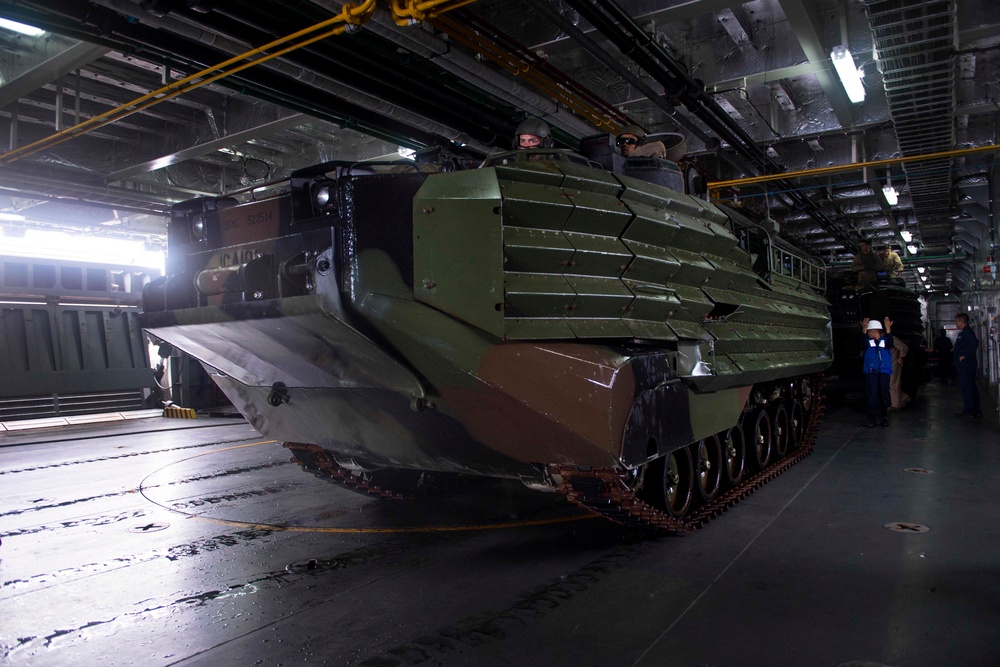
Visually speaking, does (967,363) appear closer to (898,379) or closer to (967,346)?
(967,346)

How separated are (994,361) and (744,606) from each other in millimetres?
12917

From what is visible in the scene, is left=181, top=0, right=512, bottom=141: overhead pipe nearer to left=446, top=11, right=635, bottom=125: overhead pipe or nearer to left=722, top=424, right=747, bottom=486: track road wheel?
left=446, top=11, right=635, bottom=125: overhead pipe

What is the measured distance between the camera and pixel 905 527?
5.18 m

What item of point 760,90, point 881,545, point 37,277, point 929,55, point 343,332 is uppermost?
point 760,90

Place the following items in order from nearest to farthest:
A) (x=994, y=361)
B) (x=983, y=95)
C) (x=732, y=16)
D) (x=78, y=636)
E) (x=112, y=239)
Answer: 1. (x=78, y=636)
2. (x=732, y=16)
3. (x=983, y=95)
4. (x=994, y=361)
5. (x=112, y=239)

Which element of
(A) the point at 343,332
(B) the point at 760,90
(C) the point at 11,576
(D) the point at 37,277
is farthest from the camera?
(D) the point at 37,277

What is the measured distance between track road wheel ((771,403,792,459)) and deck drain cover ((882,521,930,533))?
2410 mm

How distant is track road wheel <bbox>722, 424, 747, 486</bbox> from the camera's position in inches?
251

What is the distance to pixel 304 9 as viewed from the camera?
20.7ft

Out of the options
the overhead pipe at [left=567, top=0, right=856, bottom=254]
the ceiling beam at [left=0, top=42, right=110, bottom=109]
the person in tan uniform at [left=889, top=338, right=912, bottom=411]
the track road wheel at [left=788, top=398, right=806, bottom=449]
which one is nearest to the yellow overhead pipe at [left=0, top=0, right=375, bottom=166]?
the ceiling beam at [left=0, top=42, right=110, bottom=109]

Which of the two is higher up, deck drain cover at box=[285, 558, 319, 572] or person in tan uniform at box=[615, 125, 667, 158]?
person in tan uniform at box=[615, 125, 667, 158]

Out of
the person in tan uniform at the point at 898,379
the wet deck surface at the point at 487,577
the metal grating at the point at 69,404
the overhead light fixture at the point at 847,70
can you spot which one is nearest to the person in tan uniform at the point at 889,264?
the person in tan uniform at the point at 898,379

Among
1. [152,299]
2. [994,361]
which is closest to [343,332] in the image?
[152,299]

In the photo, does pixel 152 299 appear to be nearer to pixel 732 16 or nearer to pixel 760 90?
pixel 732 16
